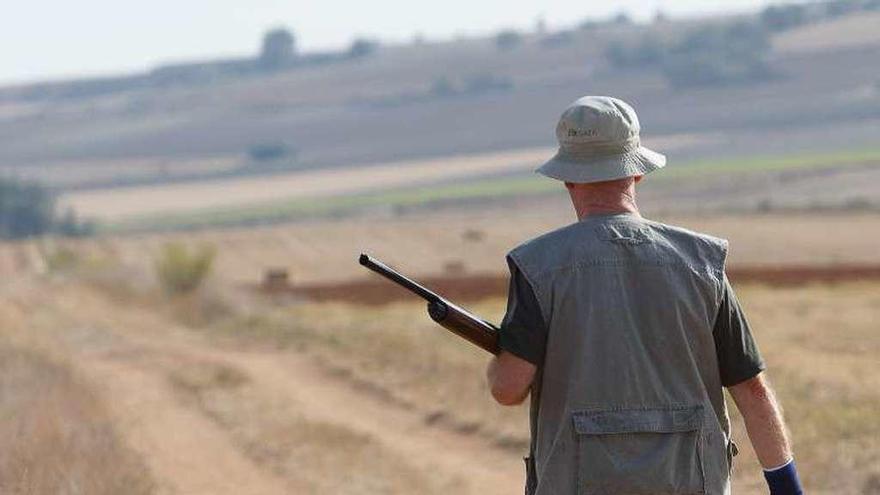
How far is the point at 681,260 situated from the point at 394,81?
619ft

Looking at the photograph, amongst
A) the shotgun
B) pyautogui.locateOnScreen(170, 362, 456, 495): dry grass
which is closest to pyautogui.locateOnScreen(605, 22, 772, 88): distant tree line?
pyautogui.locateOnScreen(170, 362, 456, 495): dry grass

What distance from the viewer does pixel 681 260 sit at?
607 centimetres

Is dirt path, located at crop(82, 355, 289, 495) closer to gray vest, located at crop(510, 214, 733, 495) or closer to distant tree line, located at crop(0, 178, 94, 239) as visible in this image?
gray vest, located at crop(510, 214, 733, 495)

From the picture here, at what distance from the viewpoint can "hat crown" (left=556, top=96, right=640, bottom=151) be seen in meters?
6.09

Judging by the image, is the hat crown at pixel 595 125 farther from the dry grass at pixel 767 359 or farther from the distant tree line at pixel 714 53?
the distant tree line at pixel 714 53

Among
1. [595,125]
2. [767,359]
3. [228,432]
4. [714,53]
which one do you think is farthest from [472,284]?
[714,53]

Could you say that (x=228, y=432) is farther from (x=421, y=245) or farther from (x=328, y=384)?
(x=421, y=245)

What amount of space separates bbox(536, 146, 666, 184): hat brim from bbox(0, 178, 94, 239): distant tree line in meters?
109

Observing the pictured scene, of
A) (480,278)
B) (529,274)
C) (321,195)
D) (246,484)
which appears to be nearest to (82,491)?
(246,484)

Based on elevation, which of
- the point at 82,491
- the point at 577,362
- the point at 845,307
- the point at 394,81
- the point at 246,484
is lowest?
the point at 394,81

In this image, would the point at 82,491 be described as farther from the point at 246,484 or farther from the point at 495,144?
the point at 495,144

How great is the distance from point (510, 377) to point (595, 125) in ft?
2.31

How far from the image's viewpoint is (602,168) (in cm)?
607

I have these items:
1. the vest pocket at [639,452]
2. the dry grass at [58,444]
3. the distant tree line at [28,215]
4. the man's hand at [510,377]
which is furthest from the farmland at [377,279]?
the vest pocket at [639,452]
